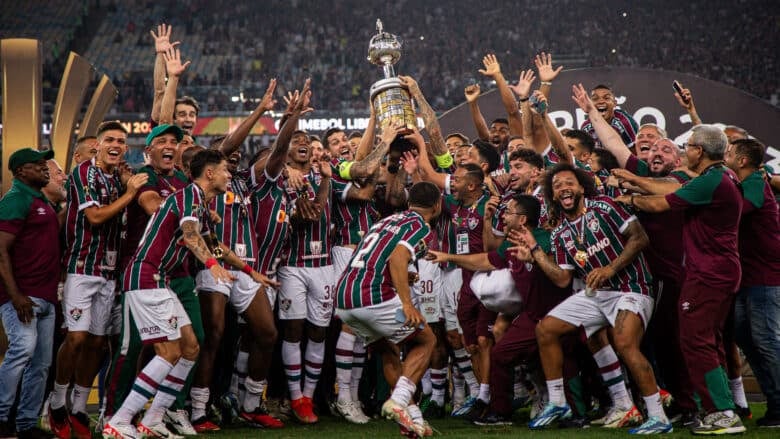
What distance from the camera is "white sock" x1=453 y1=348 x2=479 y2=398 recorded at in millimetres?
7898

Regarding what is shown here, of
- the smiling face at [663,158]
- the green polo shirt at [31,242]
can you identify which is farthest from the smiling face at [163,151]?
the smiling face at [663,158]

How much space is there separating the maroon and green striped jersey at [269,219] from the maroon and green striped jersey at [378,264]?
1.43 meters

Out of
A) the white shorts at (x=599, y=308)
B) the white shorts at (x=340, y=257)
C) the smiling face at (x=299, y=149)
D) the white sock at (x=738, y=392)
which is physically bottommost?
the white sock at (x=738, y=392)

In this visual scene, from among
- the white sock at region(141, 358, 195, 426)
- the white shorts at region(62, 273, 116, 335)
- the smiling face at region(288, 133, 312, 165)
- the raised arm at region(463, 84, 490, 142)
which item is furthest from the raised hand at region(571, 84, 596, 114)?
the white shorts at region(62, 273, 116, 335)

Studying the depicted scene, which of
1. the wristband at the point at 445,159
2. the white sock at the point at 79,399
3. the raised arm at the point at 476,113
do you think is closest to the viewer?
the white sock at the point at 79,399

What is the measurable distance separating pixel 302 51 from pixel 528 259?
91.2 ft

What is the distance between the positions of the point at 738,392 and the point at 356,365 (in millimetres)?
3260

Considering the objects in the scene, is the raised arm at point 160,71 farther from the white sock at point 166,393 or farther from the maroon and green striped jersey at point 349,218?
the white sock at point 166,393

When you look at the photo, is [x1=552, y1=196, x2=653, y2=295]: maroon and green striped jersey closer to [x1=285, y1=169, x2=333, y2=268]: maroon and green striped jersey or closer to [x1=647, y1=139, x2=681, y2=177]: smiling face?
[x1=647, y1=139, x2=681, y2=177]: smiling face

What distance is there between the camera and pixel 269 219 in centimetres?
760

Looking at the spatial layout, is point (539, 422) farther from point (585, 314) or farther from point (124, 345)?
point (124, 345)

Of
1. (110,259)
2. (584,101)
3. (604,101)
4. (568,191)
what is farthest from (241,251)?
(604,101)

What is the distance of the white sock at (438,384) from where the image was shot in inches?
311

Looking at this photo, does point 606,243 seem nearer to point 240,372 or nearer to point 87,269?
point 240,372
